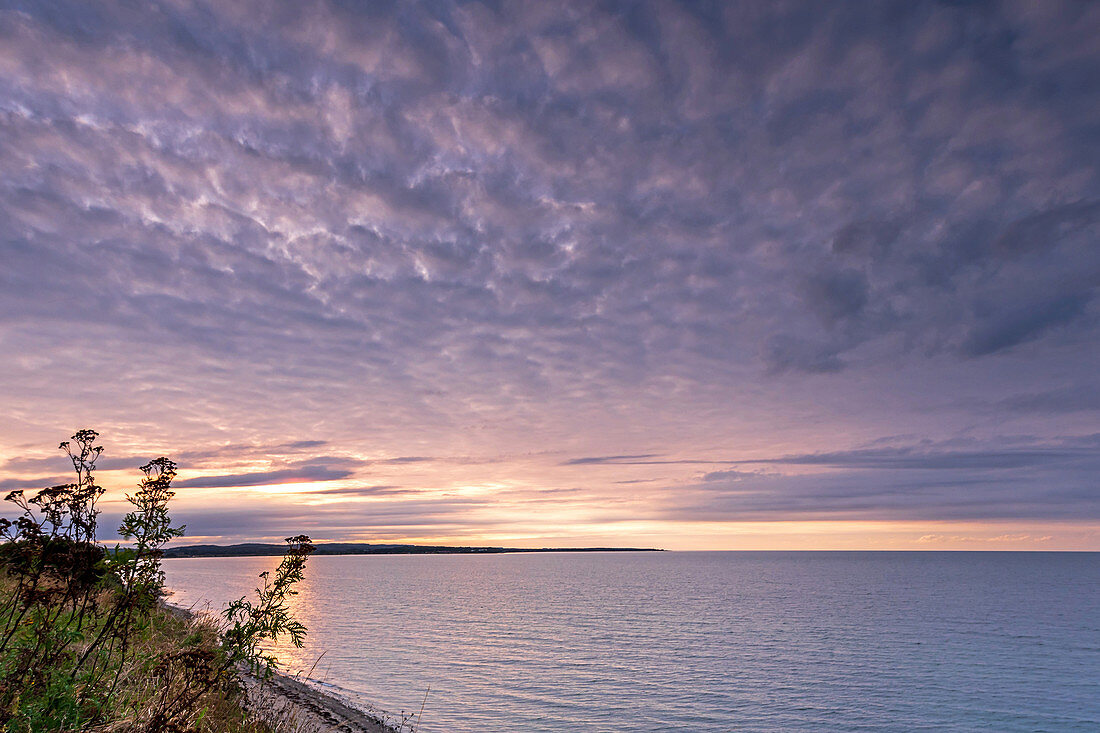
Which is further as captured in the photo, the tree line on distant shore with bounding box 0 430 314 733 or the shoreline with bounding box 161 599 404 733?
the shoreline with bounding box 161 599 404 733

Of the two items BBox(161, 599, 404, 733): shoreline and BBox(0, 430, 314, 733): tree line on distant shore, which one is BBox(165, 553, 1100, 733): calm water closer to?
BBox(161, 599, 404, 733): shoreline

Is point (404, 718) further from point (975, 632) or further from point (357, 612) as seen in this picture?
point (975, 632)

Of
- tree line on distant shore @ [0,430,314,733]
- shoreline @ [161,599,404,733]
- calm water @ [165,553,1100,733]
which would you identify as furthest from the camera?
calm water @ [165,553,1100,733]

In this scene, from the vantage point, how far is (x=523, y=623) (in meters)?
79.0

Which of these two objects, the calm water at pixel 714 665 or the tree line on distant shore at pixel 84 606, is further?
the calm water at pixel 714 665

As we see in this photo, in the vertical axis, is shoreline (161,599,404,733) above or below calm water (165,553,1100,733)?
above

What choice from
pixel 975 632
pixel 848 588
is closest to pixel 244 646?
pixel 975 632

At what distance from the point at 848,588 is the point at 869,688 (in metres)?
122

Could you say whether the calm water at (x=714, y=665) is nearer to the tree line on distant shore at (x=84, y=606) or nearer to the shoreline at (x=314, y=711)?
the shoreline at (x=314, y=711)

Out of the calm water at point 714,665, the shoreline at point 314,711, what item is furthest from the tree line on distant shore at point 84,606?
the calm water at point 714,665

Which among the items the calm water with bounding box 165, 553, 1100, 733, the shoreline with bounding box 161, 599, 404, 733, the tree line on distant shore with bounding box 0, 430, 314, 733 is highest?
the tree line on distant shore with bounding box 0, 430, 314, 733

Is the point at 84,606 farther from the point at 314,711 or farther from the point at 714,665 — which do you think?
the point at 714,665

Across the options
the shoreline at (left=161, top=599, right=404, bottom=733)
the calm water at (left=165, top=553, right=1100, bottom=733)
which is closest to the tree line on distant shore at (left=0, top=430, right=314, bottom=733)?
the shoreline at (left=161, top=599, right=404, bottom=733)

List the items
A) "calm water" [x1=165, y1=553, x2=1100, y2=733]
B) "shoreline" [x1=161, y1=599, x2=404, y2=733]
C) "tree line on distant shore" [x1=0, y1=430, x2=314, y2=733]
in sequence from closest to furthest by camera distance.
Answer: "tree line on distant shore" [x1=0, y1=430, x2=314, y2=733] < "shoreline" [x1=161, y1=599, x2=404, y2=733] < "calm water" [x1=165, y1=553, x2=1100, y2=733]
